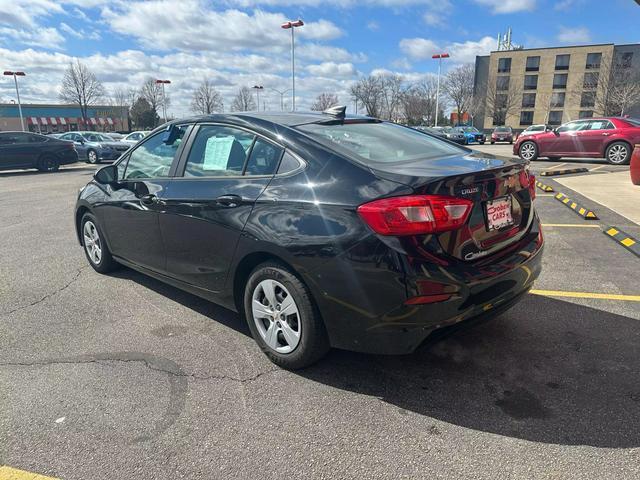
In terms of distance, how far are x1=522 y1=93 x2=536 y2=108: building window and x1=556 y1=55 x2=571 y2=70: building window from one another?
16.0ft

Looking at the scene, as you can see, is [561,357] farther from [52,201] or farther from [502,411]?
[52,201]

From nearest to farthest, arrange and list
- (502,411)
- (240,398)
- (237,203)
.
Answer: (502,411) → (240,398) → (237,203)

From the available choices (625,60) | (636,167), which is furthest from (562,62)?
(636,167)

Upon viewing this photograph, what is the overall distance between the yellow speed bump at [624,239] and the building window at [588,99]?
6578cm

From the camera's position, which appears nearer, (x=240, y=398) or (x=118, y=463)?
(x=118, y=463)

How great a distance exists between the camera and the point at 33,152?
1786cm

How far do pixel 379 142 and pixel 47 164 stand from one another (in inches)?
748

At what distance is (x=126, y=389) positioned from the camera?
9.34 feet

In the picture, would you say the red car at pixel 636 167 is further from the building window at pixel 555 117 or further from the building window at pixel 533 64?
the building window at pixel 533 64

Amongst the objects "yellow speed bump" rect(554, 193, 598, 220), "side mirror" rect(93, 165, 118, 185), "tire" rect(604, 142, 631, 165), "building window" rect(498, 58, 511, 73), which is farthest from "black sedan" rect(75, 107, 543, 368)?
"building window" rect(498, 58, 511, 73)

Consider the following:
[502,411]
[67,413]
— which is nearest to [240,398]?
[67,413]

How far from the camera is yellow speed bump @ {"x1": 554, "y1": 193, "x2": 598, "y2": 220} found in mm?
7241

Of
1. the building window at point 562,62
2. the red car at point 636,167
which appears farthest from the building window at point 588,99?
the red car at point 636,167

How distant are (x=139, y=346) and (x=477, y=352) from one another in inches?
95.5
